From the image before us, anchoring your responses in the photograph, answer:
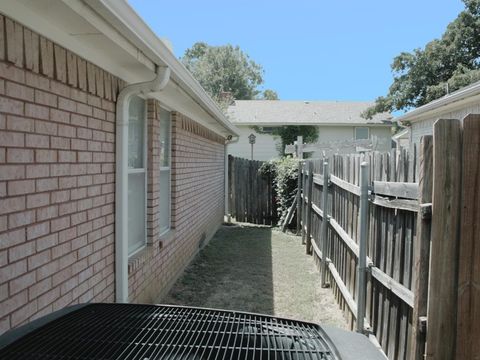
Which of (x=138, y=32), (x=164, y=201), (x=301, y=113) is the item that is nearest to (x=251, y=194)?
(x=164, y=201)

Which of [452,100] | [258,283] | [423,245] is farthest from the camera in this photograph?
[452,100]

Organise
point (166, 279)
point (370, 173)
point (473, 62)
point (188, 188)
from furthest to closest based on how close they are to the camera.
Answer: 1. point (473, 62)
2. point (188, 188)
3. point (166, 279)
4. point (370, 173)

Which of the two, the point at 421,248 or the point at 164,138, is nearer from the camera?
the point at 421,248

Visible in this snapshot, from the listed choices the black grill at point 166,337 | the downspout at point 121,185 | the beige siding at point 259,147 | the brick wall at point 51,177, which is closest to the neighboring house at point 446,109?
the downspout at point 121,185

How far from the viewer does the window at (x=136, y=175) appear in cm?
468

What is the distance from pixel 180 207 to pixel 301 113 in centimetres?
2095

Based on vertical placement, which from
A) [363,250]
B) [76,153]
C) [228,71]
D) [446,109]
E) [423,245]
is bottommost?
[363,250]

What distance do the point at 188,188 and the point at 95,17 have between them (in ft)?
16.8

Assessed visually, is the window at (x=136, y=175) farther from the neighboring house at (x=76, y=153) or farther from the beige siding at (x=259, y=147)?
the beige siding at (x=259, y=147)

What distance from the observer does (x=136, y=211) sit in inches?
192

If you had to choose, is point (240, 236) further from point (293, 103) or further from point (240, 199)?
point (293, 103)

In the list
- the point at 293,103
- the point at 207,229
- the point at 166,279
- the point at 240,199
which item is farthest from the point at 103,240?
the point at 293,103

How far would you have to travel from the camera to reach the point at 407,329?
3.02 m

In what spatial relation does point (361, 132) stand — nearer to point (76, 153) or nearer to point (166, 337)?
point (76, 153)
